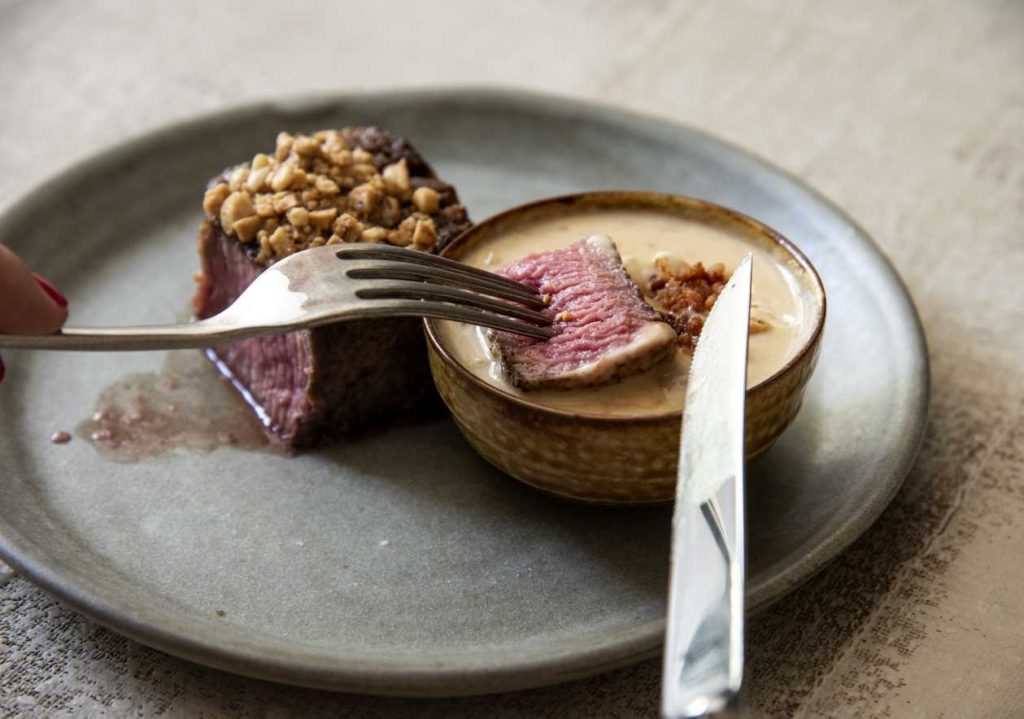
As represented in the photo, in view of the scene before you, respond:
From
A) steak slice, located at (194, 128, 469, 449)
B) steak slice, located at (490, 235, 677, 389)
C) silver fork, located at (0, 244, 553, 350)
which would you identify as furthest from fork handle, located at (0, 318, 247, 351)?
steak slice, located at (490, 235, 677, 389)

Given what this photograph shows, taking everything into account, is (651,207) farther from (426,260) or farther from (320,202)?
(320,202)

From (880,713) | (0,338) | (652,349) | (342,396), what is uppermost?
(0,338)

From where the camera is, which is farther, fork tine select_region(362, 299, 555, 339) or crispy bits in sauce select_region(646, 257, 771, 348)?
crispy bits in sauce select_region(646, 257, 771, 348)

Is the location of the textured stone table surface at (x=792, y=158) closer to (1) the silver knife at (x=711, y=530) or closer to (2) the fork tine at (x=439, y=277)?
(1) the silver knife at (x=711, y=530)

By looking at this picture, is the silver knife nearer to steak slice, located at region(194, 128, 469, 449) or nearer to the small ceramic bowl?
the small ceramic bowl

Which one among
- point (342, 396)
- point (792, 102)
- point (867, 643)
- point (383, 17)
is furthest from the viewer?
point (383, 17)

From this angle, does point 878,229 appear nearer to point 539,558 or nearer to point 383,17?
point 539,558

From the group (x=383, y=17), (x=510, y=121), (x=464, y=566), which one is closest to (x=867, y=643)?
(x=464, y=566)
